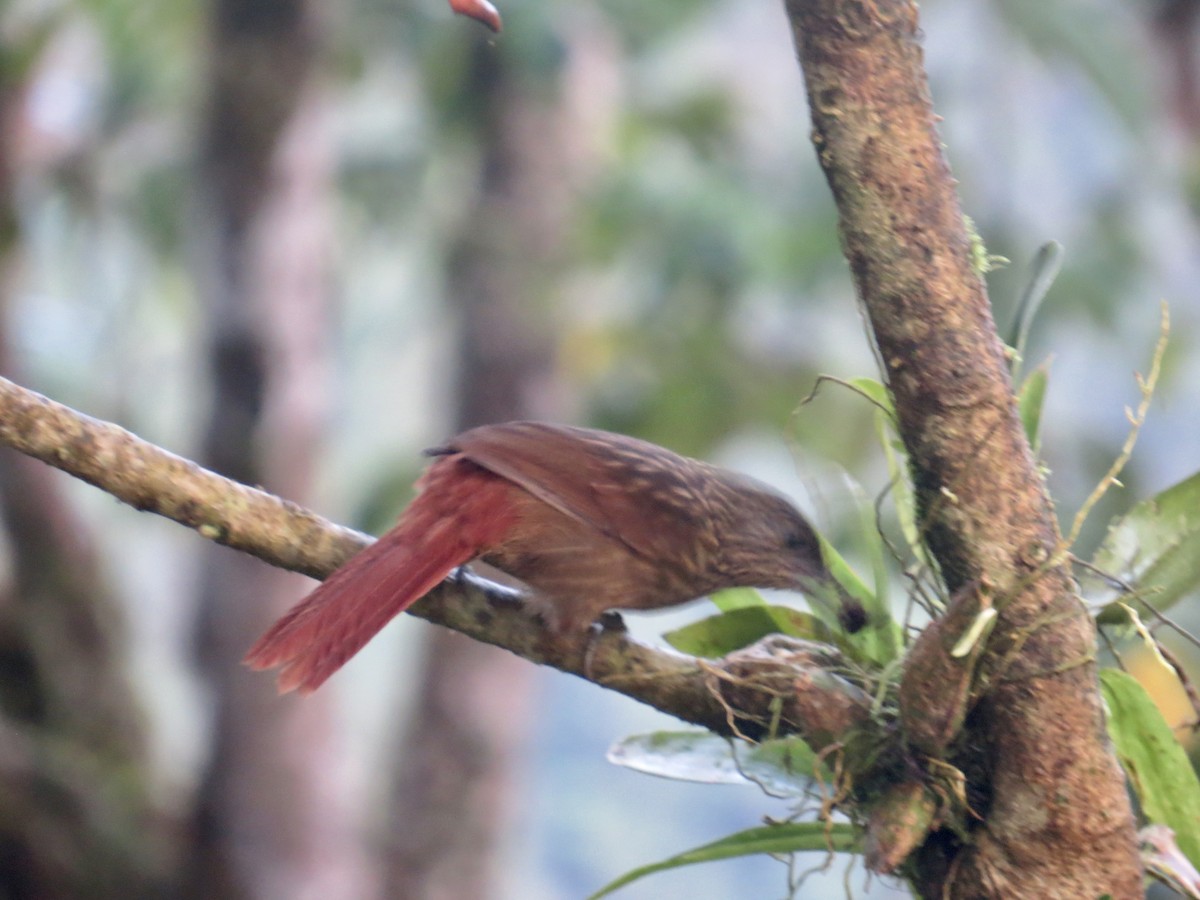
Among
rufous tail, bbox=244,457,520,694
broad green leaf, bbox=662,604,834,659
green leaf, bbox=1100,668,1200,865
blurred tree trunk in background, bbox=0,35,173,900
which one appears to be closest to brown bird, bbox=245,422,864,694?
rufous tail, bbox=244,457,520,694

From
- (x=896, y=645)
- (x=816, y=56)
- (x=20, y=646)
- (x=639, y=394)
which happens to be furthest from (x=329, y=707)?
(x=816, y=56)

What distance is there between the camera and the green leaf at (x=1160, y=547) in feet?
5.77

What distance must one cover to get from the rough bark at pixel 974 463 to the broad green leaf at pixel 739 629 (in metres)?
0.39

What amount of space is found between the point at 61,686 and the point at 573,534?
122 inches

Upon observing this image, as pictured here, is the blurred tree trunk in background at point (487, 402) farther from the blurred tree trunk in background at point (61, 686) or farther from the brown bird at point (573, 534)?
the brown bird at point (573, 534)

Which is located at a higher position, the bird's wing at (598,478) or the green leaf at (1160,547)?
the green leaf at (1160,547)

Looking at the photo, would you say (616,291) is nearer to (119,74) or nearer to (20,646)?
(119,74)

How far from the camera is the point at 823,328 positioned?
6324 millimetres

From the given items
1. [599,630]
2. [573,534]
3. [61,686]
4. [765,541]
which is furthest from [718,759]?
[61,686]

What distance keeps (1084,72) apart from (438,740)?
361cm

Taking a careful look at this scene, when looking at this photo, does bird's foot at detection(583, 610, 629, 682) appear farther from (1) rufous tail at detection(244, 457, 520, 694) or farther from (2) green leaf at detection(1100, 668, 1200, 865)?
(2) green leaf at detection(1100, 668, 1200, 865)

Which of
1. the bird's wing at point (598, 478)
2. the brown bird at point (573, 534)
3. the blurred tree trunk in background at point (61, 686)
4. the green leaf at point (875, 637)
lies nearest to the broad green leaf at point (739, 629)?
the green leaf at point (875, 637)

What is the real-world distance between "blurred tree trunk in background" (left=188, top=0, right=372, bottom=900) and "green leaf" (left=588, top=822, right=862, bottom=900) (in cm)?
321

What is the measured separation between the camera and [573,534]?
2264 millimetres
